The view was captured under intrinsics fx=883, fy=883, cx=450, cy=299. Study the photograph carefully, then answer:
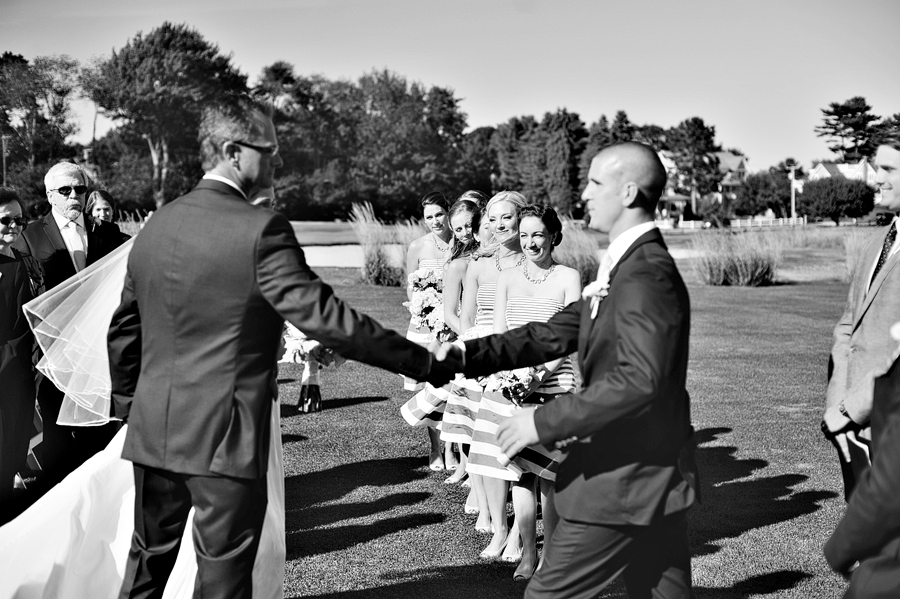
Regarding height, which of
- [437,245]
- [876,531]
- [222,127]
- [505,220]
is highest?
[222,127]

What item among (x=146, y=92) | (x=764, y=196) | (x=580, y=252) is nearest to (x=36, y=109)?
(x=146, y=92)

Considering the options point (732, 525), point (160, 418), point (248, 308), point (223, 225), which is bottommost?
point (732, 525)

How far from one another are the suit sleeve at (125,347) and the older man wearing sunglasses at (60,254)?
319cm

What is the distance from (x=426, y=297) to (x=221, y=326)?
15.6ft

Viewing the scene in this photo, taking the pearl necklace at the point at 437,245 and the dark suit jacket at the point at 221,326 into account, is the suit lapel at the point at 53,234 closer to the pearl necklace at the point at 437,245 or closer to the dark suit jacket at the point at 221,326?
the pearl necklace at the point at 437,245

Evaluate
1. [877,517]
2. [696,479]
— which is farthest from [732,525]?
[877,517]

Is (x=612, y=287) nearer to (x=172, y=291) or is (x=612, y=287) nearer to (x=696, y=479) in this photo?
(x=696, y=479)

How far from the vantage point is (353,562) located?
20.0ft

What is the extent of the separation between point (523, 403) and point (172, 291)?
2936mm

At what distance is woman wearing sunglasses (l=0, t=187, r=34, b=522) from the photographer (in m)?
6.61

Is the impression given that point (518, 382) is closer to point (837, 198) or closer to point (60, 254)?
point (60, 254)

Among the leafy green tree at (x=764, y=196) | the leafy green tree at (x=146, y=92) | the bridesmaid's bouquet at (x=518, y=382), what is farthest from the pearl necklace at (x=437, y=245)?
the leafy green tree at (x=764, y=196)

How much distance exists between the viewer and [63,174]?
24.3ft

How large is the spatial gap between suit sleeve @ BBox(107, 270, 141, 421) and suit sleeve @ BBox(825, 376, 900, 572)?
3132 millimetres
